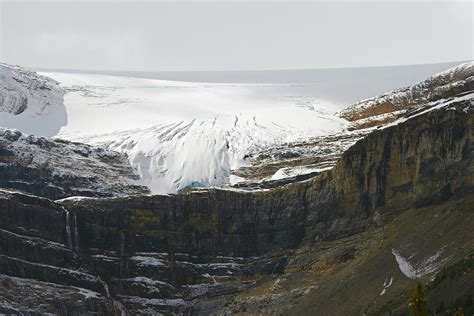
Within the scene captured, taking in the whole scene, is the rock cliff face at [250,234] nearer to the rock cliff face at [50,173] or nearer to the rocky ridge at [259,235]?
the rocky ridge at [259,235]

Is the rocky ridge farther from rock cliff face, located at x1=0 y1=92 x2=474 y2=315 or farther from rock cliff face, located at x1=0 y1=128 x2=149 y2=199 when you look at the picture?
rock cliff face, located at x1=0 y1=128 x2=149 y2=199

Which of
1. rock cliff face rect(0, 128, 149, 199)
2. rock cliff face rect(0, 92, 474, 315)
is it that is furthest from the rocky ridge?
rock cliff face rect(0, 128, 149, 199)

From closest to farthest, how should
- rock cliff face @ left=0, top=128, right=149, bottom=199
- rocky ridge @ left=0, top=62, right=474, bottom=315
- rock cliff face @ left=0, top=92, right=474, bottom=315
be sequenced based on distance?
rocky ridge @ left=0, top=62, right=474, bottom=315
rock cliff face @ left=0, top=92, right=474, bottom=315
rock cliff face @ left=0, top=128, right=149, bottom=199

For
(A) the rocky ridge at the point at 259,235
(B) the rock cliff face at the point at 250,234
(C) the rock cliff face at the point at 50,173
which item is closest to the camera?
(A) the rocky ridge at the point at 259,235

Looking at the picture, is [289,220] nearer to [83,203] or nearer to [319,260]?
[319,260]

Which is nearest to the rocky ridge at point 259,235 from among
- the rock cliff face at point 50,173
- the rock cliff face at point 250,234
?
the rock cliff face at point 250,234
